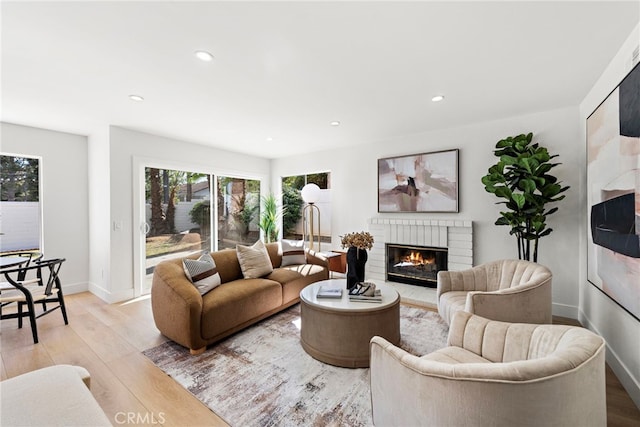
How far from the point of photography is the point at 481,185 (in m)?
3.72

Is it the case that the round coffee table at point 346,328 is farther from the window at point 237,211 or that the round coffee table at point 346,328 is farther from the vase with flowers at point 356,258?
the window at point 237,211

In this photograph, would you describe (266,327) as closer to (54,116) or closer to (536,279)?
(536,279)

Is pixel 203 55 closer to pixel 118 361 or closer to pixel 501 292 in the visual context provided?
pixel 118 361

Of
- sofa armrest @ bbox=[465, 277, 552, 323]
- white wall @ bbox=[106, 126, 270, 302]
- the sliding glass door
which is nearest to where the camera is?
sofa armrest @ bbox=[465, 277, 552, 323]

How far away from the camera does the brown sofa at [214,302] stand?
7.91 ft

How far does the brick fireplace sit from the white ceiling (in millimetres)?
1523

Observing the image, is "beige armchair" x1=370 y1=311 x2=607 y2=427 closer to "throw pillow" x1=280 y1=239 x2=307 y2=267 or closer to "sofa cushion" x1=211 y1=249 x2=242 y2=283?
"sofa cushion" x1=211 y1=249 x2=242 y2=283

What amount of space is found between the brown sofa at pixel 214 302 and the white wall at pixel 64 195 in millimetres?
2453

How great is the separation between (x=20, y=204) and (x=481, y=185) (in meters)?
6.35

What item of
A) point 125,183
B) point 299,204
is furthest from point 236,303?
point 299,204

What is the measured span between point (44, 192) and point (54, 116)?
1223mm

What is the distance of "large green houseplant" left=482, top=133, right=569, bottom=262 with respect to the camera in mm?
2854

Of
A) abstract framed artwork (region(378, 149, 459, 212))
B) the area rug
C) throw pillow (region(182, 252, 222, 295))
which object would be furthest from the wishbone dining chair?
abstract framed artwork (region(378, 149, 459, 212))

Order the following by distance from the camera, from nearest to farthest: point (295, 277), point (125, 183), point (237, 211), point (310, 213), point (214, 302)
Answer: point (214, 302), point (295, 277), point (125, 183), point (310, 213), point (237, 211)
